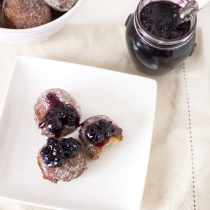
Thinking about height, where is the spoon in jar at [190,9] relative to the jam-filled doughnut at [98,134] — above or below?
above

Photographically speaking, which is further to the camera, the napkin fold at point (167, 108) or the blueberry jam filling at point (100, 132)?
the napkin fold at point (167, 108)

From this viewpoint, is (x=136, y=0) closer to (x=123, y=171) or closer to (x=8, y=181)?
(x=123, y=171)

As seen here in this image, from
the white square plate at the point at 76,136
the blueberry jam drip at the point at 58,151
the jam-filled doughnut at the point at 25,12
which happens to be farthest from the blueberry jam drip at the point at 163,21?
the blueberry jam drip at the point at 58,151

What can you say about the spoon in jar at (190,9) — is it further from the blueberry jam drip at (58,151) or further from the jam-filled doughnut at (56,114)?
the blueberry jam drip at (58,151)

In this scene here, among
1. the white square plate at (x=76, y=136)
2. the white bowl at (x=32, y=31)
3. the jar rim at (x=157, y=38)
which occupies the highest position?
the jar rim at (x=157, y=38)

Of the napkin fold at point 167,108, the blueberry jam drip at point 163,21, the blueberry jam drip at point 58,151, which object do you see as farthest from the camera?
the napkin fold at point 167,108

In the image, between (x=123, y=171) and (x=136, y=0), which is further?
(x=136, y=0)

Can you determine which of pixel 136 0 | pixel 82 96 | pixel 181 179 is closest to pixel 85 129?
pixel 82 96
